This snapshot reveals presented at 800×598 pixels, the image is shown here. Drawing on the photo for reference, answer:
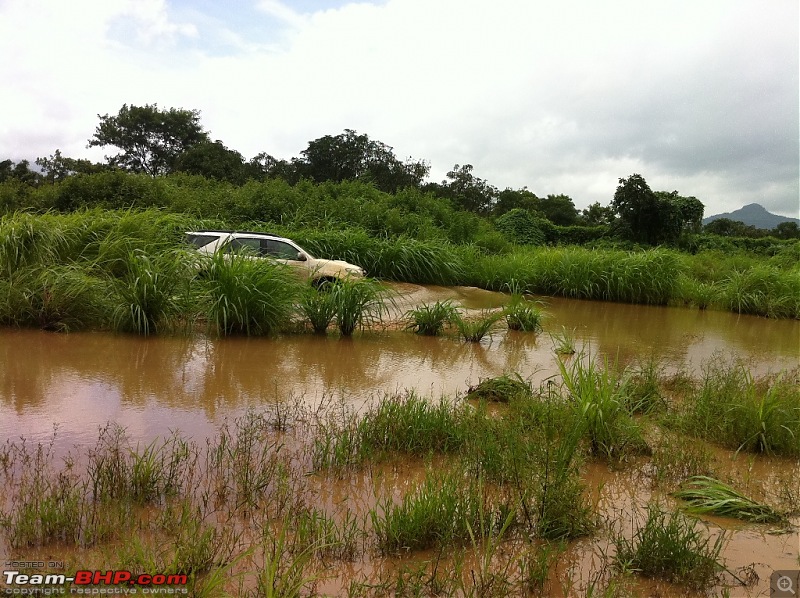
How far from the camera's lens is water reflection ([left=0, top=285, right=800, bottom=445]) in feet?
16.1

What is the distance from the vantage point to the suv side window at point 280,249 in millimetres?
12312

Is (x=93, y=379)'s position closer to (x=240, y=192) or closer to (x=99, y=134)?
(x=240, y=192)

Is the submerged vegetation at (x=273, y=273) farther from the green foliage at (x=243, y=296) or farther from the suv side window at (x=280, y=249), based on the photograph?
the suv side window at (x=280, y=249)

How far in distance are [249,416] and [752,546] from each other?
3.53 meters

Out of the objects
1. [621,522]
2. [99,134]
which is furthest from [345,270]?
[99,134]

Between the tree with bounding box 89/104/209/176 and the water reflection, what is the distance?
122 ft

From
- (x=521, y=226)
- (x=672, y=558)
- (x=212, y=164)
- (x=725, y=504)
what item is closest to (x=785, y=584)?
(x=672, y=558)

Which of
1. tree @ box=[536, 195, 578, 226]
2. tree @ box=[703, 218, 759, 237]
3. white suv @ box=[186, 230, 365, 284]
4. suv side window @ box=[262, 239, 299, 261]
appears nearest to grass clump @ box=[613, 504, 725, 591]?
white suv @ box=[186, 230, 365, 284]

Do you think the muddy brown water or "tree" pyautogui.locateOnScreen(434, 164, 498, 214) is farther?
"tree" pyautogui.locateOnScreen(434, 164, 498, 214)

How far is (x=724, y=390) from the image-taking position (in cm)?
548

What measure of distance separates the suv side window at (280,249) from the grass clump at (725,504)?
9659 mm

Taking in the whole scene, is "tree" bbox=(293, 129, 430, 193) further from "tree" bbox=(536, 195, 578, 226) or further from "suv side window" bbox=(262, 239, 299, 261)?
"suv side window" bbox=(262, 239, 299, 261)

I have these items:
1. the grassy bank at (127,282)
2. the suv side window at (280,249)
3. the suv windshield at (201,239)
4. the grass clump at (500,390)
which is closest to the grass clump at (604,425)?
the grass clump at (500,390)

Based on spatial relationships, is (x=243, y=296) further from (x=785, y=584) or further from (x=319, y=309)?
(x=785, y=584)
